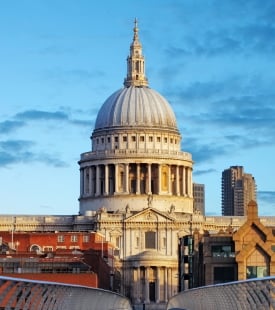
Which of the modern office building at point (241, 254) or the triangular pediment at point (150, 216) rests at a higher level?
the triangular pediment at point (150, 216)

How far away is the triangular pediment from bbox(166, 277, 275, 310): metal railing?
127448 mm

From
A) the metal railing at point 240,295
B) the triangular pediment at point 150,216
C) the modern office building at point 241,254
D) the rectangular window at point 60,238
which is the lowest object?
the metal railing at point 240,295

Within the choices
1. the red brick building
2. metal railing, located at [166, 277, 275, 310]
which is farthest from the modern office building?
metal railing, located at [166, 277, 275, 310]

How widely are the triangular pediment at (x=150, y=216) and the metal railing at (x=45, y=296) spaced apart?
121730mm

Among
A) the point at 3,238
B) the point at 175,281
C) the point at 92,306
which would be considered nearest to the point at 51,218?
the point at 175,281

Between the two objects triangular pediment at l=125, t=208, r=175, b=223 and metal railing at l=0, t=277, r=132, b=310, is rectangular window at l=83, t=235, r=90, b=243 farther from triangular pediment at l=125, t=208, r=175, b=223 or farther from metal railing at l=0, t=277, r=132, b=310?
metal railing at l=0, t=277, r=132, b=310

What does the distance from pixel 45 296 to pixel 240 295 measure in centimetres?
703

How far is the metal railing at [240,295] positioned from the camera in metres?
36.7

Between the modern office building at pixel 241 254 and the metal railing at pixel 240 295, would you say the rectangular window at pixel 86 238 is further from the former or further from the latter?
the metal railing at pixel 240 295

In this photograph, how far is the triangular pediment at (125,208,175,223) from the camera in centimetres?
19225

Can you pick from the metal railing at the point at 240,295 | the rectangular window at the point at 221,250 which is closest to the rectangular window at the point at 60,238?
the rectangular window at the point at 221,250

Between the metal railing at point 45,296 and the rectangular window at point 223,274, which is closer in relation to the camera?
the metal railing at point 45,296

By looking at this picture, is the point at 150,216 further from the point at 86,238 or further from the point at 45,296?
the point at 45,296

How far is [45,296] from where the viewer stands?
140 feet
